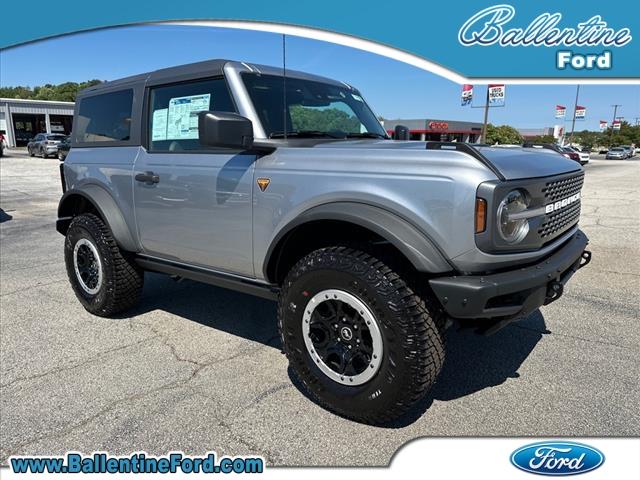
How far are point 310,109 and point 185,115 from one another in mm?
890

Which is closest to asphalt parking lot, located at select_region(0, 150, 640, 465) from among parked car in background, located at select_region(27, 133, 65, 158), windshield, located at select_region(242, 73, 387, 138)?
windshield, located at select_region(242, 73, 387, 138)

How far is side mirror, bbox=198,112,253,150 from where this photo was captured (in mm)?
2643

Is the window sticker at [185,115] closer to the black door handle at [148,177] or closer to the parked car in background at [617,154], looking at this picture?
the black door handle at [148,177]

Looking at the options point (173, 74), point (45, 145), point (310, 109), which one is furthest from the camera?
point (45, 145)

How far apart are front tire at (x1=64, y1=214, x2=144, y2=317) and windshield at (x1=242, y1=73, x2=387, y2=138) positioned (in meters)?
1.76

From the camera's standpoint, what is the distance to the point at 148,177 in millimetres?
3559

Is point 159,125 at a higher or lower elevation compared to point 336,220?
higher

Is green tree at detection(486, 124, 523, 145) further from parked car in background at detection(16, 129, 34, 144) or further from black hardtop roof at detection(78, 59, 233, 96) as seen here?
black hardtop roof at detection(78, 59, 233, 96)

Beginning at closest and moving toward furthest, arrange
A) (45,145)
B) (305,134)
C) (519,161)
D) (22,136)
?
(519,161) < (305,134) < (45,145) < (22,136)

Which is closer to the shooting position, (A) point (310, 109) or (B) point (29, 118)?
(A) point (310, 109)

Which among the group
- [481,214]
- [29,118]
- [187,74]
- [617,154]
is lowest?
[617,154]

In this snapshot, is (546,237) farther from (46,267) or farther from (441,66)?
(441,66)

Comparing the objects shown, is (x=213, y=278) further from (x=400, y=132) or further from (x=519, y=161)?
(x=400, y=132)

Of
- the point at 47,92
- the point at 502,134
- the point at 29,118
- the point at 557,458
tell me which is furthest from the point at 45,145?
the point at 502,134
